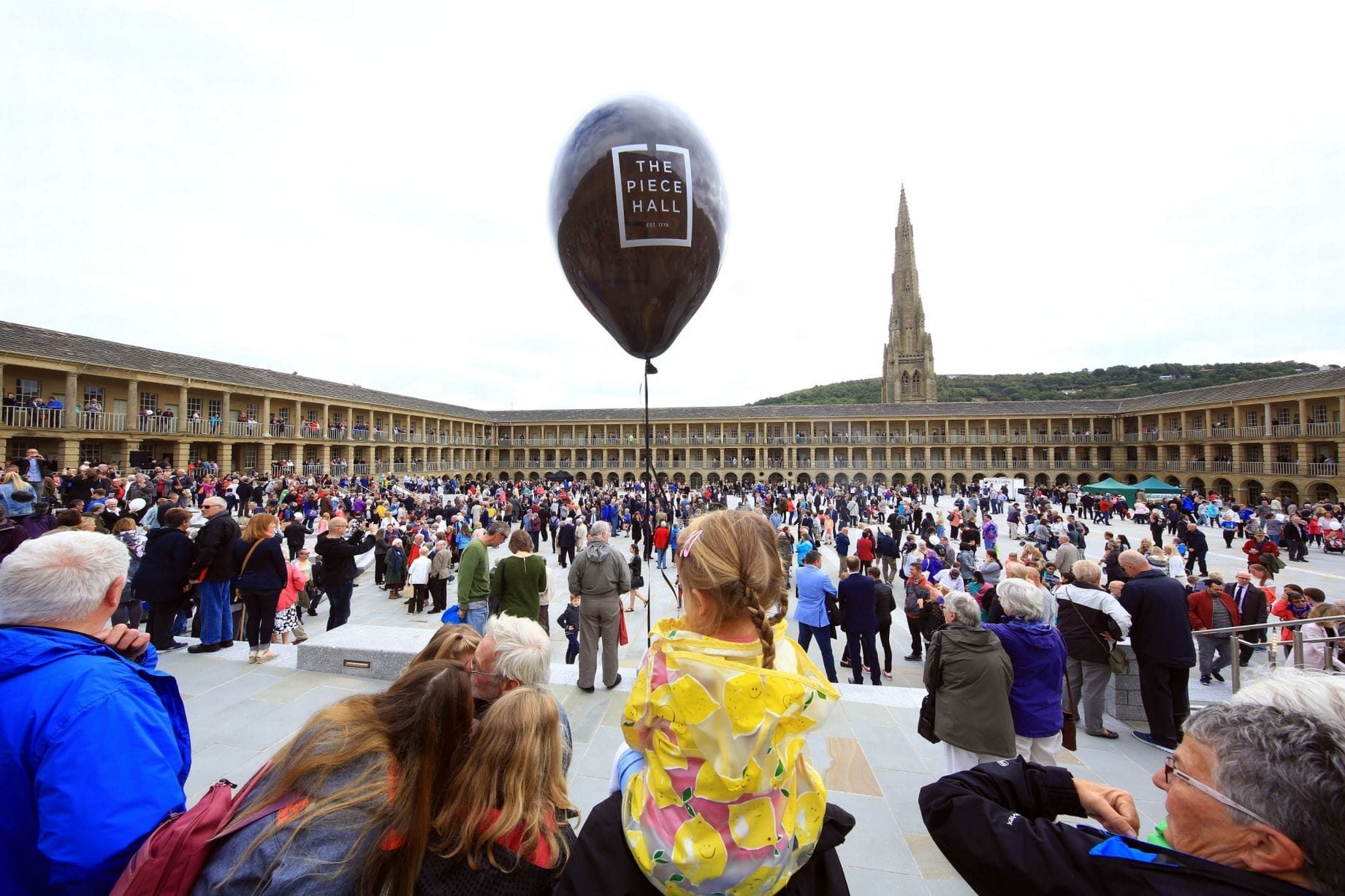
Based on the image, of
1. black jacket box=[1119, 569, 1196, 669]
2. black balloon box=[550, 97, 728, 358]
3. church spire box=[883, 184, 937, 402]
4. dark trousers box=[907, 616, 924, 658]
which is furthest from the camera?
church spire box=[883, 184, 937, 402]

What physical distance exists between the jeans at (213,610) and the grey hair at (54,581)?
4.12 m

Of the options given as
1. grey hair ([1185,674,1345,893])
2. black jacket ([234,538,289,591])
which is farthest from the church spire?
grey hair ([1185,674,1345,893])

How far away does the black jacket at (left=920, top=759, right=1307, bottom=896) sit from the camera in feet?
2.79

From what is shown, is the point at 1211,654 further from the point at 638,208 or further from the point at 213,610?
the point at 213,610

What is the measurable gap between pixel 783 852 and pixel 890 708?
3.74 m

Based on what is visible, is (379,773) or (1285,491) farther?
(1285,491)

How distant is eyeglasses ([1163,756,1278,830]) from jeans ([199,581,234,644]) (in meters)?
6.33

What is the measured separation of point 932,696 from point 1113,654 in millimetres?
2278

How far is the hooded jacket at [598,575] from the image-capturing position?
4.41m

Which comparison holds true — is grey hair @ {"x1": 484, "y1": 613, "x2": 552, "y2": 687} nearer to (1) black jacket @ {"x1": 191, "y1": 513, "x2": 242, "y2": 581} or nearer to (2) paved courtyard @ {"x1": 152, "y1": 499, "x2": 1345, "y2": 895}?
(2) paved courtyard @ {"x1": 152, "y1": 499, "x2": 1345, "y2": 895}

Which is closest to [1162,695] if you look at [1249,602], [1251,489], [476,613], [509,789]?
[1249,602]

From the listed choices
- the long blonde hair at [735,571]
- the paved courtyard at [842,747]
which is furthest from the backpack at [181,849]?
the paved courtyard at [842,747]

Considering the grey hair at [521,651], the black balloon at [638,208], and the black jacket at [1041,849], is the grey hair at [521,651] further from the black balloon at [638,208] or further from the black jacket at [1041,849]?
the black balloon at [638,208]

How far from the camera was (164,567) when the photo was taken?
14.5 feet
